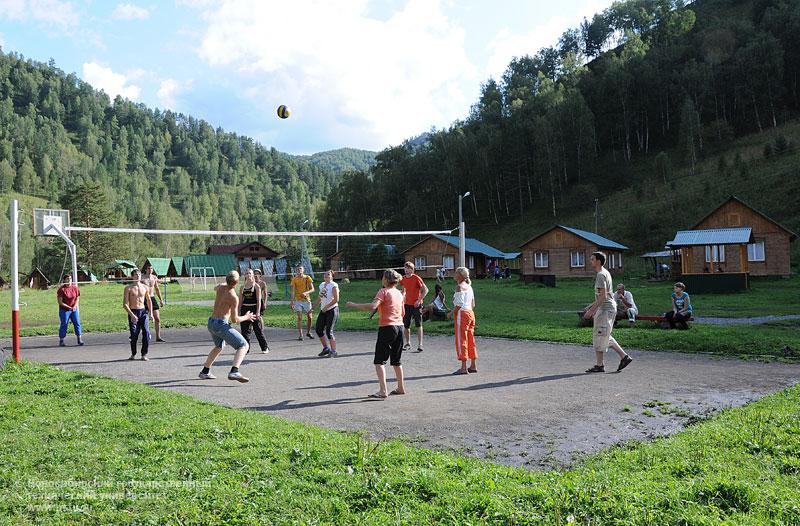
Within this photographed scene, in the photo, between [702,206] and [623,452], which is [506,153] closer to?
[702,206]

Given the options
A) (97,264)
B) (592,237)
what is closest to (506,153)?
(592,237)

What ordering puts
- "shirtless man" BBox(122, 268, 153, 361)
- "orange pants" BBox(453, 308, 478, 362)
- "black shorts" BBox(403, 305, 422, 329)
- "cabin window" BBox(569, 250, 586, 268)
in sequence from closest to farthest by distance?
"orange pants" BBox(453, 308, 478, 362) < "shirtless man" BBox(122, 268, 153, 361) < "black shorts" BBox(403, 305, 422, 329) < "cabin window" BBox(569, 250, 586, 268)

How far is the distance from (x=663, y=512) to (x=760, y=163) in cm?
7607

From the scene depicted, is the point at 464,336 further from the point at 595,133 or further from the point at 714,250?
the point at 595,133

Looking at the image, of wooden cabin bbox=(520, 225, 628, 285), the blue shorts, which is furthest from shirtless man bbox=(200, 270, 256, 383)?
wooden cabin bbox=(520, 225, 628, 285)

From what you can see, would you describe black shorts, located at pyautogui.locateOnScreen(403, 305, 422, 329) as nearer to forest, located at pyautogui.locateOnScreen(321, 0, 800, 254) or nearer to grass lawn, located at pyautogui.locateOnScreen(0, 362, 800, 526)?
grass lawn, located at pyautogui.locateOnScreen(0, 362, 800, 526)

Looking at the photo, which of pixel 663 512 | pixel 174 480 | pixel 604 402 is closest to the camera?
pixel 663 512

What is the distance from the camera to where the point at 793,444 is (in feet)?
17.0

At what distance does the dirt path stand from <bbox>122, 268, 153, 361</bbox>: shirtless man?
406 mm

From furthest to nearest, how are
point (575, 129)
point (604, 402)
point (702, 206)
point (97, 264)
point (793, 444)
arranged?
1. point (575, 129)
2. point (97, 264)
3. point (702, 206)
4. point (604, 402)
5. point (793, 444)

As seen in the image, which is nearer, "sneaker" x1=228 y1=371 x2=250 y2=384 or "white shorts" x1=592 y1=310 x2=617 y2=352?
"sneaker" x1=228 y1=371 x2=250 y2=384

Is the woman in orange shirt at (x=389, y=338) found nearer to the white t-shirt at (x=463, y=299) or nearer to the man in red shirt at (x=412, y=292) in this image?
the white t-shirt at (x=463, y=299)

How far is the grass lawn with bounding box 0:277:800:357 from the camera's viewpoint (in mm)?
12227

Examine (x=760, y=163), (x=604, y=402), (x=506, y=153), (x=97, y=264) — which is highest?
(x=506, y=153)
